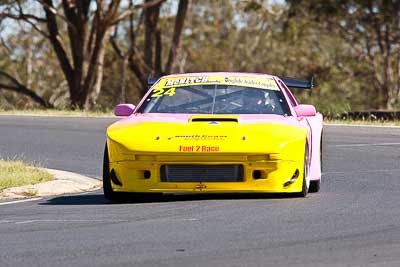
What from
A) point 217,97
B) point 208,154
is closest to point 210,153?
point 208,154

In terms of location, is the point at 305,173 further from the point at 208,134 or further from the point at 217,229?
the point at 217,229

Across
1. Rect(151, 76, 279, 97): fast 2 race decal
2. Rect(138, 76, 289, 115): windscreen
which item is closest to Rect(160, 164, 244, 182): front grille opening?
Rect(138, 76, 289, 115): windscreen

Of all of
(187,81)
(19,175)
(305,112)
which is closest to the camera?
(305,112)

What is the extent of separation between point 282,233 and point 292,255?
1.04 meters

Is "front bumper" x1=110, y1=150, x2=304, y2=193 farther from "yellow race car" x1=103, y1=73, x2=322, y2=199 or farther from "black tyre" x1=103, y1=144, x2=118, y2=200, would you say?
"black tyre" x1=103, y1=144, x2=118, y2=200

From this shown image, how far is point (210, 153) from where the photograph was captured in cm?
1058

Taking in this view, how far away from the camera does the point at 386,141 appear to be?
1897 cm

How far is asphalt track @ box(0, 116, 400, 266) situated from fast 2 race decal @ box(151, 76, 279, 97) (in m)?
1.25

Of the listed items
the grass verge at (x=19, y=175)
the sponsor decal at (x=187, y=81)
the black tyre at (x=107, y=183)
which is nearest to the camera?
the black tyre at (x=107, y=183)

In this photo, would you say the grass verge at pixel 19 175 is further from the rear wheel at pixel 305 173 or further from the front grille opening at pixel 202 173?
the rear wheel at pixel 305 173

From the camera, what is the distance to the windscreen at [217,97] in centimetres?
1186

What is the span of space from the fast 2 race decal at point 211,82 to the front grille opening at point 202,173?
5.37ft

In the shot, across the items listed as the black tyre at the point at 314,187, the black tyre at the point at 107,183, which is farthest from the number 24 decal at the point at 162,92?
the black tyre at the point at 314,187

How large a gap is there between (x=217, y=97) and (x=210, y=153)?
5.25 feet
